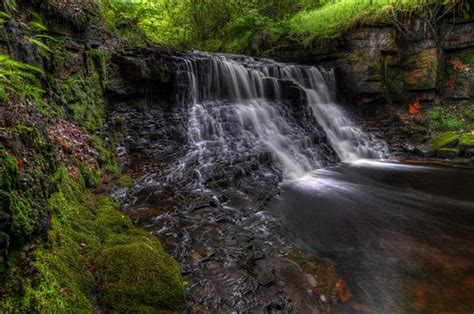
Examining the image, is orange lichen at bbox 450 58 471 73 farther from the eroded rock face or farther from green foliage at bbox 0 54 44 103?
green foliage at bbox 0 54 44 103

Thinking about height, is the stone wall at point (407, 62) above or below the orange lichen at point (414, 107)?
above

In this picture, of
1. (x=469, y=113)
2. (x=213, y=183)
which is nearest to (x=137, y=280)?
(x=213, y=183)

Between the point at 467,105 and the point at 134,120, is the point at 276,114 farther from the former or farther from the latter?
the point at 467,105

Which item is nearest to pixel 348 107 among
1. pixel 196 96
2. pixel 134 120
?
pixel 196 96

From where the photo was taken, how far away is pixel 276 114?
1077 cm

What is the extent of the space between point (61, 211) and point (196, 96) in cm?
692

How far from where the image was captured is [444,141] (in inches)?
405

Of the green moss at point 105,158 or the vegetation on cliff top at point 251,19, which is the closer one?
the green moss at point 105,158

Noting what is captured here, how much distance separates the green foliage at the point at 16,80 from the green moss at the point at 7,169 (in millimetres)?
879

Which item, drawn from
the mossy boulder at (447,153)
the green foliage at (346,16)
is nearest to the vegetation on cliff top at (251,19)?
the green foliage at (346,16)

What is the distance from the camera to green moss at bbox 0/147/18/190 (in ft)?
6.98

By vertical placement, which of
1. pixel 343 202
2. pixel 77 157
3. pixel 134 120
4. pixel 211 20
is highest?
pixel 211 20

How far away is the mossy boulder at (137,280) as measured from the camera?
264cm

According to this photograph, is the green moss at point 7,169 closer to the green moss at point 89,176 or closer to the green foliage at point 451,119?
the green moss at point 89,176
